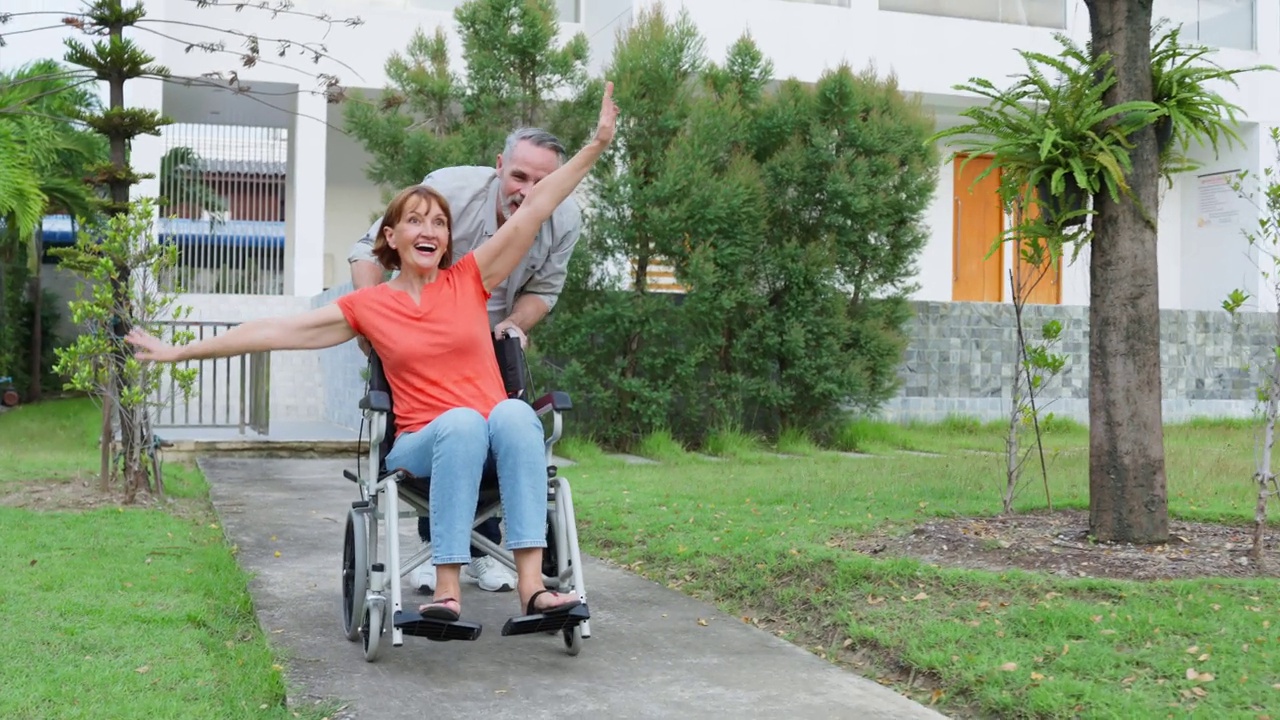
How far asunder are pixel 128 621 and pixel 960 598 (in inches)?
102

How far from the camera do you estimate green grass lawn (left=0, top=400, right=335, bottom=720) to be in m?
3.06

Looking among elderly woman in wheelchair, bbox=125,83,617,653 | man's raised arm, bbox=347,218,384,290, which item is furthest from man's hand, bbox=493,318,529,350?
man's raised arm, bbox=347,218,384,290

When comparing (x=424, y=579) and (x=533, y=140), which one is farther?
(x=424, y=579)

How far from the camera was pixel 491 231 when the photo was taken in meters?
4.21

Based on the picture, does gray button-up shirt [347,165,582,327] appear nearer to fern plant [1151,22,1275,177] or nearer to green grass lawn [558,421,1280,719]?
green grass lawn [558,421,1280,719]

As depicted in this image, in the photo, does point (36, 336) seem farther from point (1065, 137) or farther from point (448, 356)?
point (1065, 137)

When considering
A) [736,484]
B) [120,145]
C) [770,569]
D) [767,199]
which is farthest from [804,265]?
[770,569]

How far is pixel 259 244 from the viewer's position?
15.4m

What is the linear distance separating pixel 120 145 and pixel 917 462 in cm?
552

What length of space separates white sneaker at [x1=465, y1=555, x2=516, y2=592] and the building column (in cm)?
Answer: 1059

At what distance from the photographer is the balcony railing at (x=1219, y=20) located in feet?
54.5

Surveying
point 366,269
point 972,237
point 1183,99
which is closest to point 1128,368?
point 1183,99

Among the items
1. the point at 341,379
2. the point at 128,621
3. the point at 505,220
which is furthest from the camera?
the point at 341,379

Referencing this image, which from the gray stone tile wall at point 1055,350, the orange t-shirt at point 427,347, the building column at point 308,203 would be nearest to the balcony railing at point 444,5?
the building column at point 308,203
